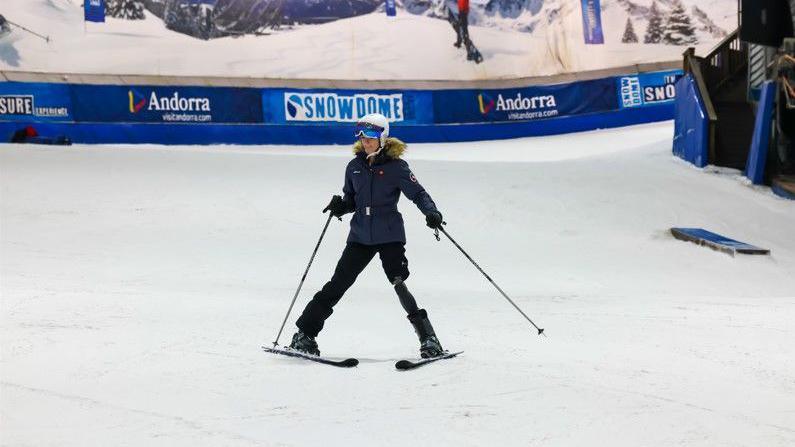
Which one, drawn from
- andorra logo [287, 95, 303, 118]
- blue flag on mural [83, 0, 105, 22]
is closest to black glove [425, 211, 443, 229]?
andorra logo [287, 95, 303, 118]

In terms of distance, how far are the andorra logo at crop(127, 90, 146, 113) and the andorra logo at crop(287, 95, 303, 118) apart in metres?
3.24

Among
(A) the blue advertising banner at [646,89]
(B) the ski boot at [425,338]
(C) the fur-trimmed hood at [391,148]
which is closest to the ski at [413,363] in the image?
(B) the ski boot at [425,338]

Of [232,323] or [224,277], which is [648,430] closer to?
[232,323]

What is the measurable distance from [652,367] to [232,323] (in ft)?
9.27

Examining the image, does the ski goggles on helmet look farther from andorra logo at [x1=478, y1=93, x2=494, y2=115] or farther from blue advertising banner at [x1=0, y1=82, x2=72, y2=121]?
andorra logo at [x1=478, y1=93, x2=494, y2=115]

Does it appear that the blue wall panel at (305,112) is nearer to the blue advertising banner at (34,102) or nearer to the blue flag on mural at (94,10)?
the blue advertising banner at (34,102)

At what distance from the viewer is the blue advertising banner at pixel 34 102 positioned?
1894 cm

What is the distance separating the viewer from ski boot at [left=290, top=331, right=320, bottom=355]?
516 centimetres

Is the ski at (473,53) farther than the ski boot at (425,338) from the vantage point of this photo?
Yes

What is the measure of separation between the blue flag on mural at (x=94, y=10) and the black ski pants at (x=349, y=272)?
55.9ft

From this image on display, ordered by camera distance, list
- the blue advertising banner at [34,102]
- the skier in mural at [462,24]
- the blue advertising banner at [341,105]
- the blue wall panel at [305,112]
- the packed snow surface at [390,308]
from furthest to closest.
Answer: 1. the skier in mural at [462,24]
2. the blue advertising banner at [341,105]
3. the blue wall panel at [305,112]
4. the blue advertising banner at [34,102]
5. the packed snow surface at [390,308]

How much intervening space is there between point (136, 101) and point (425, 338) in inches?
644

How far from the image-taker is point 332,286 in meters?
5.14

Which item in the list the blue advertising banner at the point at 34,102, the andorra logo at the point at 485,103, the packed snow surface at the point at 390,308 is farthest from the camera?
the andorra logo at the point at 485,103
